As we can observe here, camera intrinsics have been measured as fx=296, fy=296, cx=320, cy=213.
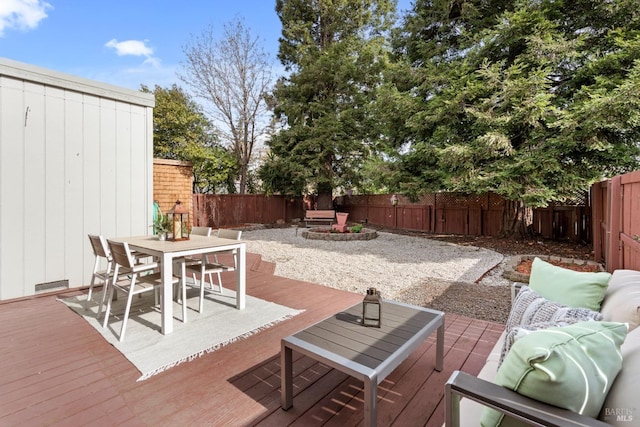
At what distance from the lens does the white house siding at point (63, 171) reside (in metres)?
3.31

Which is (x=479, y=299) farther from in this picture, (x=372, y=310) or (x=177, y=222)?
(x=177, y=222)

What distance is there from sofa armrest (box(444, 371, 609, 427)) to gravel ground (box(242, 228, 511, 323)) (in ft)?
8.45

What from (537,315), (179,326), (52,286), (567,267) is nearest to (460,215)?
(567,267)

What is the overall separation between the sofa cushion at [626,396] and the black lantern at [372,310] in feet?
3.60

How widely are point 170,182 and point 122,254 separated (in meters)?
5.80

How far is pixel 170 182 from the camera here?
25.8ft

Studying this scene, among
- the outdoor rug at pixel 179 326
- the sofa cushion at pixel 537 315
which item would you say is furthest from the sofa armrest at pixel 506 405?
the outdoor rug at pixel 179 326

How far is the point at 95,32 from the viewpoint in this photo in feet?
26.8

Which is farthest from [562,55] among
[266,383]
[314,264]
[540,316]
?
[266,383]

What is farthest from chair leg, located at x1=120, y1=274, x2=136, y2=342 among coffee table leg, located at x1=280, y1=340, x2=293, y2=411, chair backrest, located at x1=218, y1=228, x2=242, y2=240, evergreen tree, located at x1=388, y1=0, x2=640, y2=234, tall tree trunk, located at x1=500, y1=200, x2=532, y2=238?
tall tree trunk, located at x1=500, y1=200, x2=532, y2=238

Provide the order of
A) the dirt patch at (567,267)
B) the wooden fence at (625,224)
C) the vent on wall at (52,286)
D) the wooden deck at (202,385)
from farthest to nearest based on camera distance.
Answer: the dirt patch at (567,267) < the vent on wall at (52,286) < the wooden fence at (625,224) < the wooden deck at (202,385)

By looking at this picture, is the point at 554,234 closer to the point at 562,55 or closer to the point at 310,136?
the point at 562,55

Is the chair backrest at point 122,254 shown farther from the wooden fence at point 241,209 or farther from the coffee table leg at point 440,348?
the wooden fence at point 241,209

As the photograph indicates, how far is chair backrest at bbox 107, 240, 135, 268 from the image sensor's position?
2566 millimetres
